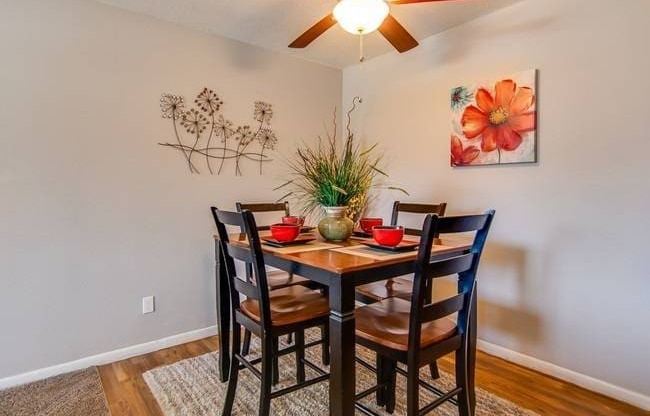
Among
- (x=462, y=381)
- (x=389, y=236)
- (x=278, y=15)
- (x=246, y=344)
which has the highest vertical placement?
(x=278, y=15)

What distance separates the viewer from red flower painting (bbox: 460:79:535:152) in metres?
2.25

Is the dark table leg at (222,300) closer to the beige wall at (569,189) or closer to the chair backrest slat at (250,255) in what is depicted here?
the chair backrest slat at (250,255)

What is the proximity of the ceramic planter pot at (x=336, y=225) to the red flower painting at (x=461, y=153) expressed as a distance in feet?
3.82

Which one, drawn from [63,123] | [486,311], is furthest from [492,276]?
[63,123]

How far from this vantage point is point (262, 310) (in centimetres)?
155

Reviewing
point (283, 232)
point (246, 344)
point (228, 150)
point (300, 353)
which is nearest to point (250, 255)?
point (283, 232)

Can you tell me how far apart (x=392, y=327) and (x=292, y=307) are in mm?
490

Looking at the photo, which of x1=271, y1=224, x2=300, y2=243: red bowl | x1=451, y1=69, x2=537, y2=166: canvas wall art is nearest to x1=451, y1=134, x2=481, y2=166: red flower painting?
x1=451, y1=69, x2=537, y2=166: canvas wall art

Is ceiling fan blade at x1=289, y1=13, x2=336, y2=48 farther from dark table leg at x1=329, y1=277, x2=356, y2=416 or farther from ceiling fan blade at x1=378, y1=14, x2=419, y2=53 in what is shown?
dark table leg at x1=329, y1=277, x2=356, y2=416

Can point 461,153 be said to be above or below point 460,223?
above

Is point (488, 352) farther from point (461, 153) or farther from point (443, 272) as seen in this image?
point (443, 272)

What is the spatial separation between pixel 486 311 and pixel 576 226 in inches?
32.3

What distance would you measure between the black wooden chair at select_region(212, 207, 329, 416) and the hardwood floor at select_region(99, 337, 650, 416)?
1.96ft

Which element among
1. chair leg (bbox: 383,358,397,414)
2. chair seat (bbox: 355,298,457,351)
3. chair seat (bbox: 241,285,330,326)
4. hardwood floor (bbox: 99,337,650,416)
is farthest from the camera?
hardwood floor (bbox: 99,337,650,416)
